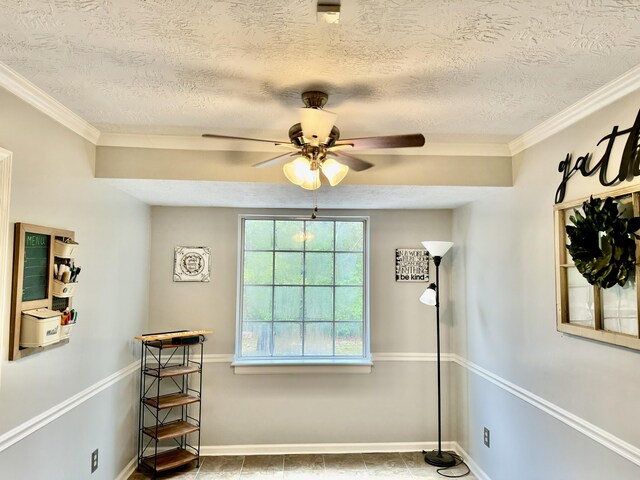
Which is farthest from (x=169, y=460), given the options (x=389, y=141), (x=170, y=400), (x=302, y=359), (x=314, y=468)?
(x=389, y=141)

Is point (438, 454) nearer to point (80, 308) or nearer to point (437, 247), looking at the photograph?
point (437, 247)

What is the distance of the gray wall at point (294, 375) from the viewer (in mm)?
3742

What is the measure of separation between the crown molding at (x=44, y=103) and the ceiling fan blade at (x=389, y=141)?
57.4 inches

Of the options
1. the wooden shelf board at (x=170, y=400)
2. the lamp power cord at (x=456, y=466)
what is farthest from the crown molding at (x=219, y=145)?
the lamp power cord at (x=456, y=466)

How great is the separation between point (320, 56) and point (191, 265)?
264cm

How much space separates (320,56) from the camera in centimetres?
165

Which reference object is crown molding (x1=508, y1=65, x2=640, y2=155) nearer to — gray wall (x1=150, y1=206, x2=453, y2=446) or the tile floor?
gray wall (x1=150, y1=206, x2=453, y2=446)

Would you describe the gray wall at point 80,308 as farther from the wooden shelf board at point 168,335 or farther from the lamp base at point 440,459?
the lamp base at point 440,459

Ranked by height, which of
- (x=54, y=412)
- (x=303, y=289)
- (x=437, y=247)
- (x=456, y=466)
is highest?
(x=437, y=247)

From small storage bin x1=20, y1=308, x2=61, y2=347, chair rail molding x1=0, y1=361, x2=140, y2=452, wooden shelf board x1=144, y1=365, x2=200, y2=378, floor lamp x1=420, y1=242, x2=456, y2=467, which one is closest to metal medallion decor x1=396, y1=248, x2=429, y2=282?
floor lamp x1=420, y1=242, x2=456, y2=467

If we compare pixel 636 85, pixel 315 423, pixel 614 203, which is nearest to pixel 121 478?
pixel 315 423

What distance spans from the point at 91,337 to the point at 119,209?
37.6 inches

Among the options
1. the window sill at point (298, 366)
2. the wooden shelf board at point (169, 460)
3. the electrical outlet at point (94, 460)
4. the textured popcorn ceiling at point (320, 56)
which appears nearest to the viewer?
the textured popcorn ceiling at point (320, 56)

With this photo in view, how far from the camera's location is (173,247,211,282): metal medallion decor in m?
3.80
